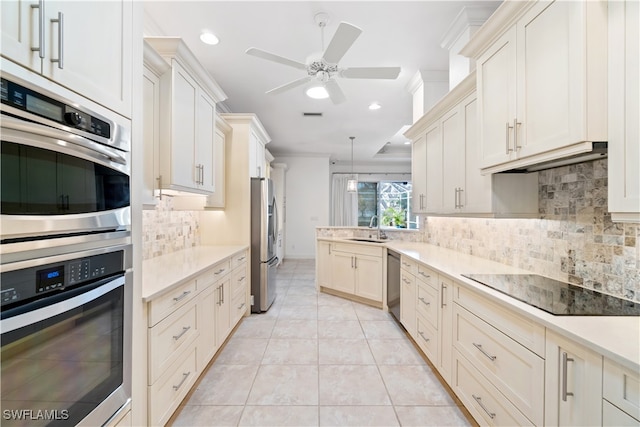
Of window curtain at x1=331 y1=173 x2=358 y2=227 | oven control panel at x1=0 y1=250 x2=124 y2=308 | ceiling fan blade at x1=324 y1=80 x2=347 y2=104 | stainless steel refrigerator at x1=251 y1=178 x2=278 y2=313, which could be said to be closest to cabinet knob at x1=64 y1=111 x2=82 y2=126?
oven control panel at x1=0 y1=250 x2=124 y2=308

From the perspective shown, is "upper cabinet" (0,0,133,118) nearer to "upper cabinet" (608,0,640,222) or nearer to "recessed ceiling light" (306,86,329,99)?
"upper cabinet" (608,0,640,222)

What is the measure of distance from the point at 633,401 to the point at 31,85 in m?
1.96

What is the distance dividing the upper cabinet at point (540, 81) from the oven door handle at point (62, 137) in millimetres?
1885

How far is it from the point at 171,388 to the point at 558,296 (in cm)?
218

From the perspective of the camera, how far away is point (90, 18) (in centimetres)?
98

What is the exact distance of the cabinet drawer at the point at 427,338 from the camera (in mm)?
2256

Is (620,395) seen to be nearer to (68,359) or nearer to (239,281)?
(68,359)

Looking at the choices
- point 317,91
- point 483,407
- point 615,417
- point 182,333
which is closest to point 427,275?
point 483,407

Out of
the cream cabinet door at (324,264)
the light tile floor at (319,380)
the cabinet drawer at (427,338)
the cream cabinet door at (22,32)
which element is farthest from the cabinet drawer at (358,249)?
the cream cabinet door at (22,32)

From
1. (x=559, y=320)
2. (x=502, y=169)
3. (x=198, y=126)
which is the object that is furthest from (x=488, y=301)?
(x=198, y=126)

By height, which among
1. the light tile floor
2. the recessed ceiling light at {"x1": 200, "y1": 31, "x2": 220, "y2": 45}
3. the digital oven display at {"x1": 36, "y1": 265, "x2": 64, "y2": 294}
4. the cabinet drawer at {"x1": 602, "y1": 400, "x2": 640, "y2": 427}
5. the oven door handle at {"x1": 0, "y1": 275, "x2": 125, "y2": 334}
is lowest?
the light tile floor

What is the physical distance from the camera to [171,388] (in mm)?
1706

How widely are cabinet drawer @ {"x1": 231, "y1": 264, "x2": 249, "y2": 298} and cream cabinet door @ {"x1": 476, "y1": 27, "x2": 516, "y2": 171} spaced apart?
98.4 inches

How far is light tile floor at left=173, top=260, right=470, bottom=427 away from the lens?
1.83m
